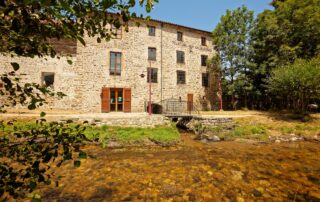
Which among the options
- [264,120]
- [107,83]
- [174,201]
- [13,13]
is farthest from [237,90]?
[13,13]

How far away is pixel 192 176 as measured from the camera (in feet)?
20.4

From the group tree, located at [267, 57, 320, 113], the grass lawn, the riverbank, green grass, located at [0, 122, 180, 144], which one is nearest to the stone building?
the riverbank

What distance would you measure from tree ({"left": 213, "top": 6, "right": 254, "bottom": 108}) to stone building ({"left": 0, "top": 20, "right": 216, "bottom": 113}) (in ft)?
8.18

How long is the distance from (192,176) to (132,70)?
15642mm

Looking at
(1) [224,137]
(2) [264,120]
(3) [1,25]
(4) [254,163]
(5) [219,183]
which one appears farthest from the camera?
(2) [264,120]

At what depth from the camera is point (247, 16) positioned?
22.3 metres

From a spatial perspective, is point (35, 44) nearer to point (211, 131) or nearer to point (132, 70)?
point (211, 131)

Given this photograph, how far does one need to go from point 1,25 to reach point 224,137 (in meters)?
12.3

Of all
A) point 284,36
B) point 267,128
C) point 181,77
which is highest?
point 284,36

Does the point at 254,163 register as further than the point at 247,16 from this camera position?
No

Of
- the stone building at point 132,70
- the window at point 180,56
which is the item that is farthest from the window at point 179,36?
the window at point 180,56

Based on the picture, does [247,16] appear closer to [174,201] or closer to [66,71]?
[66,71]

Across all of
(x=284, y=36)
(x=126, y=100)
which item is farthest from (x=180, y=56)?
(x=284, y=36)

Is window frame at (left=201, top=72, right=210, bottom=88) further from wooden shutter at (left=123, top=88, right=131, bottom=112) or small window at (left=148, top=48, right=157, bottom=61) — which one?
wooden shutter at (left=123, top=88, right=131, bottom=112)
